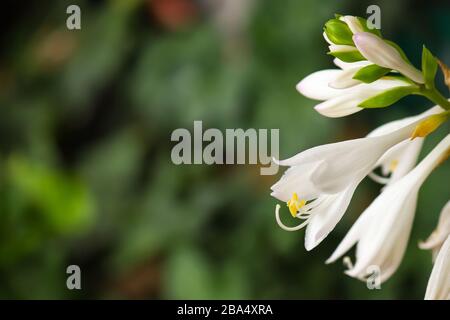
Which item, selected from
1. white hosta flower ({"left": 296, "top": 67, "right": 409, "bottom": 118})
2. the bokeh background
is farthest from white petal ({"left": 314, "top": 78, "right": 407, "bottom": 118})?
the bokeh background

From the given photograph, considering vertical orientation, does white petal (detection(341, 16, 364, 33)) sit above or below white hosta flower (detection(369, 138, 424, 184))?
above

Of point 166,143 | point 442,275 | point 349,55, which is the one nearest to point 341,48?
Answer: point 349,55

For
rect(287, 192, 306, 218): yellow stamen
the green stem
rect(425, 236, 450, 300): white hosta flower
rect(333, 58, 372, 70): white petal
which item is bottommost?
rect(425, 236, 450, 300): white hosta flower

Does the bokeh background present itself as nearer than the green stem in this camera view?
No

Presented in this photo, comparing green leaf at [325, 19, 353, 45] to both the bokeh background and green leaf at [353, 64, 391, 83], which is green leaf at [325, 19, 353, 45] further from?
the bokeh background

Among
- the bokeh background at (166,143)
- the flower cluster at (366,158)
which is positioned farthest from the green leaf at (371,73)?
the bokeh background at (166,143)

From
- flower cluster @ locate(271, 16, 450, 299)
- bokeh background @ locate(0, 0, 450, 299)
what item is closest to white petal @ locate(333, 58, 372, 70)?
flower cluster @ locate(271, 16, 450, 299)

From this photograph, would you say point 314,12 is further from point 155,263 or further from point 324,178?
point 324,178

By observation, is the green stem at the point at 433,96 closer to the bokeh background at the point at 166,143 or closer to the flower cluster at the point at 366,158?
the flower cluster at the point at 366,158
